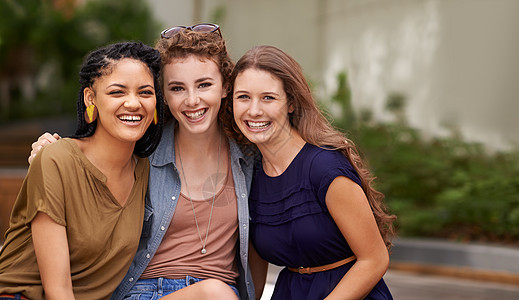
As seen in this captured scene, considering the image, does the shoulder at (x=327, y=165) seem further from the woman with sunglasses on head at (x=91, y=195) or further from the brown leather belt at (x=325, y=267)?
the woman with sunglasses on head at (x=91, y=195)

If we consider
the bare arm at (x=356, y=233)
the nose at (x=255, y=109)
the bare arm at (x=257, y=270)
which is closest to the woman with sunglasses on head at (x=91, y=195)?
the nose at (x=255, y=109)

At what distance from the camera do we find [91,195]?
98.7 inches

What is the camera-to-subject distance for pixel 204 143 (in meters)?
3.00

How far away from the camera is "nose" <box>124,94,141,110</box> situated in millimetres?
2521

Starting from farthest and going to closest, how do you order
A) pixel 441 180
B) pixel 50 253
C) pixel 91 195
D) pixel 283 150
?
pixel 441 180 < pixel 283 150 < pixel 91 195 < pixel 50 253

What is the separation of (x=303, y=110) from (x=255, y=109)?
213 mm

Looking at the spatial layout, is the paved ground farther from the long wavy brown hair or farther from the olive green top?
the olive green top

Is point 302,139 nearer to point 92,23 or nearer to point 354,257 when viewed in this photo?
point 354,257

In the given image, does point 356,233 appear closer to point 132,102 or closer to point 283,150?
point 283,150

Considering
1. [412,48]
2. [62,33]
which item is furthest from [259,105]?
[62,33]

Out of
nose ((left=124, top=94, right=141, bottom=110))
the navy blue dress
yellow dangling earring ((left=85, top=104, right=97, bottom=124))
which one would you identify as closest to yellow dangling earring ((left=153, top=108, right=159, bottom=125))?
nose ((left=124, top=94, right=141, bottom=110))

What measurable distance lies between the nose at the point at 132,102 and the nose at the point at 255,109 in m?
0.44

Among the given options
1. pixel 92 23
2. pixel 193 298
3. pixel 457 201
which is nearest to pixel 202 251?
pixel 193 298

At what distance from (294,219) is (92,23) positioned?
10.3m
